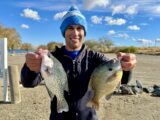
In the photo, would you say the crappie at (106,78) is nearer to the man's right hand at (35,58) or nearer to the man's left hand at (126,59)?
the man's left hand at (126,59)

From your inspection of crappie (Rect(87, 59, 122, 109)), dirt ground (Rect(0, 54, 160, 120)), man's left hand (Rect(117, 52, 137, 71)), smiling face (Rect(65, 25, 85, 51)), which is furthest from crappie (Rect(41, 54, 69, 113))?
dirt ground (Rect(0, 54, 160, 120))

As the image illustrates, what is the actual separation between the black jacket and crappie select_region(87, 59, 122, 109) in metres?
0.54

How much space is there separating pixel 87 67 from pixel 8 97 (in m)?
8.28

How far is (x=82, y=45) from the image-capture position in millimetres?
4031

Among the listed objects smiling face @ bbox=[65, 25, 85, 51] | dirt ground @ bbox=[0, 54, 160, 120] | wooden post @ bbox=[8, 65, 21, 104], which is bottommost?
dirt ground @ bbox=[0, 54, 160, 120]

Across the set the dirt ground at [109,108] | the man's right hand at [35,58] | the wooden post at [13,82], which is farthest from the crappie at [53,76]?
the wooden post at [13,82]

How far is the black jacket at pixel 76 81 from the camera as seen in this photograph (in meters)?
3.77

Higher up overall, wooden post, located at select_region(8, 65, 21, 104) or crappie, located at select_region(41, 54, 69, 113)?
crappie, located at select_region(41, 54, 69, 113)

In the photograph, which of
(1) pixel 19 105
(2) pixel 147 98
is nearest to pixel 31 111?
(1) pixel 19 105

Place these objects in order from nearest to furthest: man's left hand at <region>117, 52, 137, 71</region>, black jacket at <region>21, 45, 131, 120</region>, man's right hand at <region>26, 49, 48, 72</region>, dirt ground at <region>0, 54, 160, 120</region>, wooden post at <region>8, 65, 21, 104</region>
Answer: man's right hand at <region>26, 49, 48, 72</region>, man's left hand at <region>117, 52, 137, 71</region>, black jacket at <region>21, 45, 131, 120</region>, dirt ground at <region>0, 54, 160, 120</region>, wooden post at <region>8, 65, 21, 104</region>

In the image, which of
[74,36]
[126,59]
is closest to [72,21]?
[74,36]

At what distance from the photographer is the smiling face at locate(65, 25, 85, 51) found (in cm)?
381

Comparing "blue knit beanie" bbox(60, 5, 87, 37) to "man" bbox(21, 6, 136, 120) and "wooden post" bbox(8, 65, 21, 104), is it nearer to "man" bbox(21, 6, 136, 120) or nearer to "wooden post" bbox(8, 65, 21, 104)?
"man" bbox(21, 6, 136, 120)

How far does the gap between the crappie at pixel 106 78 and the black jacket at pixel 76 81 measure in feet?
1.77
